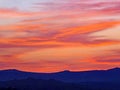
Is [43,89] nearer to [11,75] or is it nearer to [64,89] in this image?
[64,89]

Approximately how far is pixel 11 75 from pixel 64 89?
3832 inches

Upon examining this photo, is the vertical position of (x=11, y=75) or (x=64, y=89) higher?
(x=11, y=75)

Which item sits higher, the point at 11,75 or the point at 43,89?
the point at 11,75

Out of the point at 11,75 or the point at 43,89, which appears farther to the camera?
the point at 11,75

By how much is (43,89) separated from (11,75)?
98.9m

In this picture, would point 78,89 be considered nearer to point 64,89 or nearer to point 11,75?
point 64,89

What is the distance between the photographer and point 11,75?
198 meters

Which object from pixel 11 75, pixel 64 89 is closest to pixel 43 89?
pixel 64 89

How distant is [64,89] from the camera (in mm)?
102562

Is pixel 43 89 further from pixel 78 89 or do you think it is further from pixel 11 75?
pixel 11 75

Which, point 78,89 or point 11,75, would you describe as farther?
point 11,75

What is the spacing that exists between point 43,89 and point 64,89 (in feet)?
15.5

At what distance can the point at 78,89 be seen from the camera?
103000 mm

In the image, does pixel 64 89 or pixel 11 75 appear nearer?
pixel 64 89
